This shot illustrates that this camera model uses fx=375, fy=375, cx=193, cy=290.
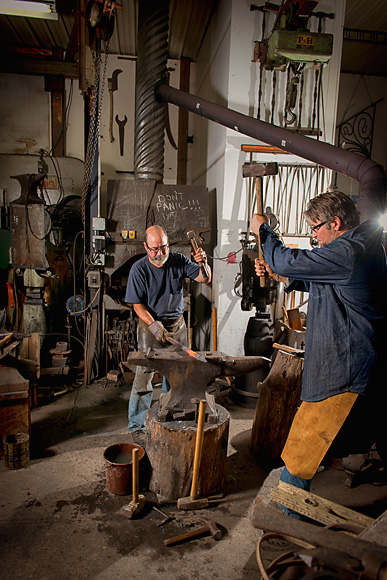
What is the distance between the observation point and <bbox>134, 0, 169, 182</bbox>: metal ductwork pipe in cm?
496

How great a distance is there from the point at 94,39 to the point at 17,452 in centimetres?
405

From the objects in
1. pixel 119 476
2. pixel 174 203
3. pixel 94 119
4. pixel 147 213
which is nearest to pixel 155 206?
pixel 147 213

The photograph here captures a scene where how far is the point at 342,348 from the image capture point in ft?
6.19

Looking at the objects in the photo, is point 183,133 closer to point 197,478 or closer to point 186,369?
point 186,369

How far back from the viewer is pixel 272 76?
4656 mm

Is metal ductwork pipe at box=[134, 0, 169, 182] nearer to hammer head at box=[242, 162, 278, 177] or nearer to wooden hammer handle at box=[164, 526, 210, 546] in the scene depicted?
hammer head at box=[242, 162, 278, 177]

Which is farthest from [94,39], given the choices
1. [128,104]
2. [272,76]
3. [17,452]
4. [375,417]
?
[375,417]

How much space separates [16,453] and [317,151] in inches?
150

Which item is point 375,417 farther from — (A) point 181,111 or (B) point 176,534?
(A) point 181,111

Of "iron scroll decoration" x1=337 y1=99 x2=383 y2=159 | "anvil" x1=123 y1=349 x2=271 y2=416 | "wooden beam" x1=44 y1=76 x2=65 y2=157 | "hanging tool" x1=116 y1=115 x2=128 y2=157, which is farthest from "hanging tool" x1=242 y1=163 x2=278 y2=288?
"iron scroll decoration" x1=337 y1=99 x2=383 y2=159

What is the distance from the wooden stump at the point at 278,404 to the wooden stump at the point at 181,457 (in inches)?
23.8

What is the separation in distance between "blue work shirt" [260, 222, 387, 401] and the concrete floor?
1.09 m

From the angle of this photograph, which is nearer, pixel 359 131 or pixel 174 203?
pixel 174 203

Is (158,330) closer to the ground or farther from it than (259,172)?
closer to the ground
